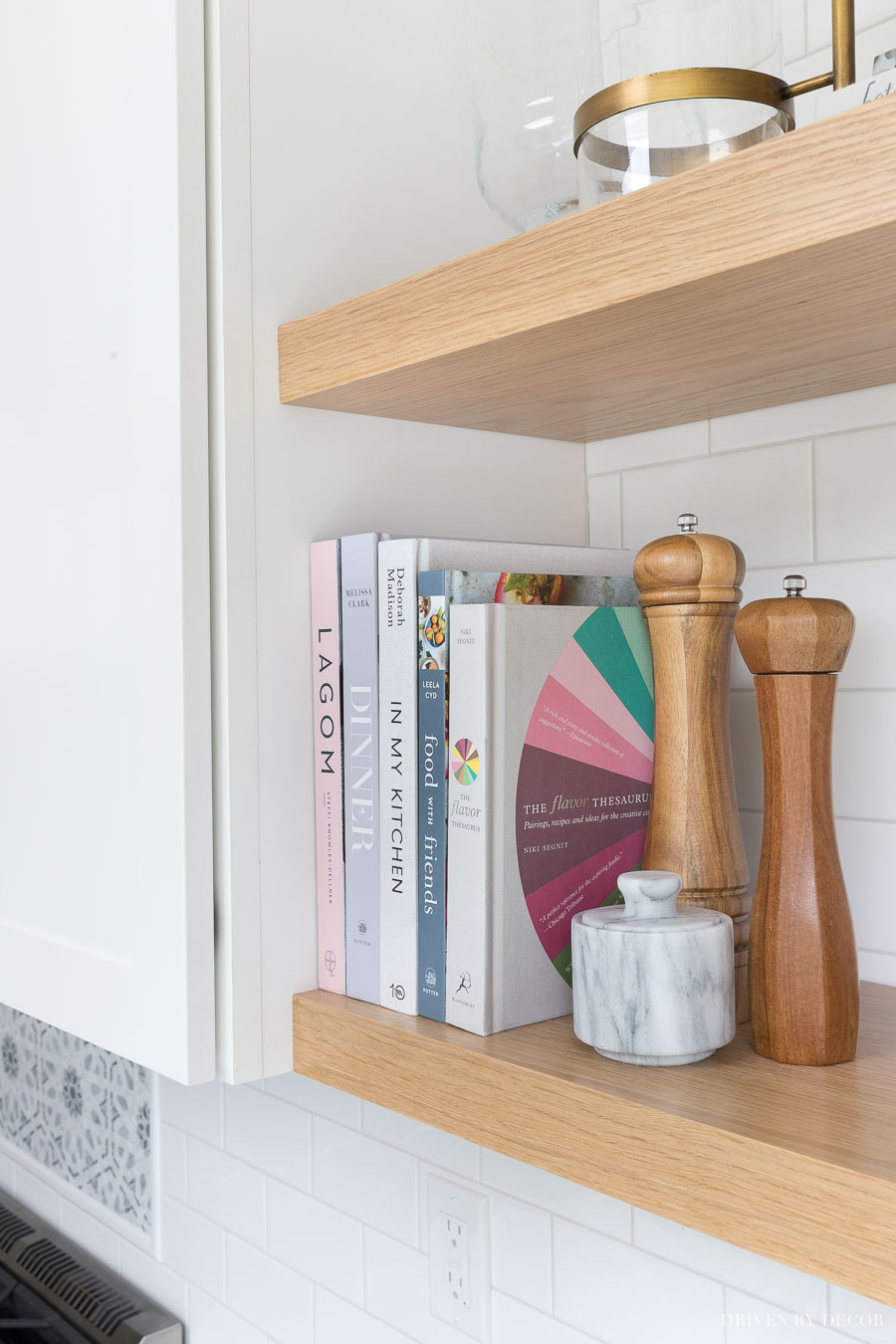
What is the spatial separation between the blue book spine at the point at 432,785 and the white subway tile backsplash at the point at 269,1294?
0.68m

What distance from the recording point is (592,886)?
0.71 meters

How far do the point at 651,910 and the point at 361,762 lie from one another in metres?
0.23

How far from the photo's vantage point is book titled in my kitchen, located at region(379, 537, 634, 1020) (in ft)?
2.27

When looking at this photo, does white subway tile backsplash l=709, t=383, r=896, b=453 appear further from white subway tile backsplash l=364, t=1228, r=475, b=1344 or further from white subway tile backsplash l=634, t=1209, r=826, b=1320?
white subway tile backsplash l=364, t=1228, r=475, b=1344

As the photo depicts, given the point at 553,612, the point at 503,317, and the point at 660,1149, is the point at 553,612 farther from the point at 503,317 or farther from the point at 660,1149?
the point at 660,1149

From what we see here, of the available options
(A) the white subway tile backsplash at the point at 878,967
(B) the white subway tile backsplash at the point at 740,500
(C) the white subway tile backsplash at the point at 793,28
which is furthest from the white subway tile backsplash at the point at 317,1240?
(C) the white subway tile backsplash at the point at 793,28

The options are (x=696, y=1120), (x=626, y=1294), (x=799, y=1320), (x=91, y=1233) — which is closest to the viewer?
(x=696, y=1120)

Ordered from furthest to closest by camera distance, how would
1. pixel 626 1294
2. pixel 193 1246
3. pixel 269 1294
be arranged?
1. pixel 193 1246
2. pixel 269 1294
3. pixel 626 1294

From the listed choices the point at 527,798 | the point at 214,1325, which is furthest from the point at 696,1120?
the point at 214,1325

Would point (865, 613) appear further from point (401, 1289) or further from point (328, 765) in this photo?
point (401, 1289)

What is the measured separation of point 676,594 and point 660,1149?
1.00ft

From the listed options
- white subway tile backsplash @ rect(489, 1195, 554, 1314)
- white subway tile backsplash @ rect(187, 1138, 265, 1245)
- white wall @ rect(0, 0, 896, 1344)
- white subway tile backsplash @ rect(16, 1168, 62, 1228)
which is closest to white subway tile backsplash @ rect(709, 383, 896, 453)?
white wall @ rect(0, 0, 896, 1344)

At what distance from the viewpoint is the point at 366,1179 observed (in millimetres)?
1120

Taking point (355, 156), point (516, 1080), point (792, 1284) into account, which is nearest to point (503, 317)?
point (355, 156)
